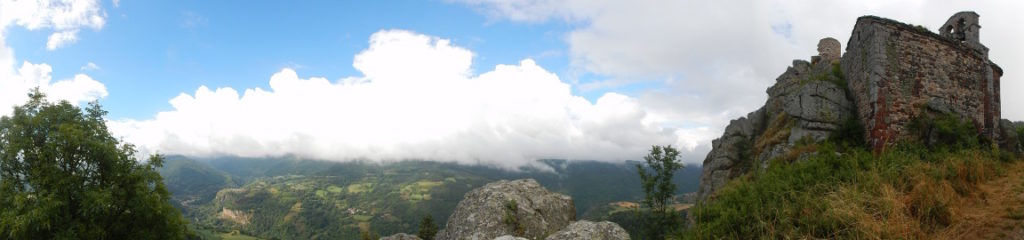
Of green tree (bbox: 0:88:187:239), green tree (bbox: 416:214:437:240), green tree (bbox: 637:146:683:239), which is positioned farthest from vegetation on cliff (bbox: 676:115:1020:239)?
green tree (bbox: 416:214:437:240)

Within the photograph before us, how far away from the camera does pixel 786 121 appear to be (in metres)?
19.9

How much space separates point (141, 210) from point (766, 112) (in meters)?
32.1

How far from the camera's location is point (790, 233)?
27.2 ft

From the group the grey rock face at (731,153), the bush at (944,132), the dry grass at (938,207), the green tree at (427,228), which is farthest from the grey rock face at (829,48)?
the green tree at (427,228)

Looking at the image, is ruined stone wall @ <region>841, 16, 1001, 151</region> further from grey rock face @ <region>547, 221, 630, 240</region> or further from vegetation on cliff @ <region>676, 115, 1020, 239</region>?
grey rock face @ <region>547, 221, 630, 240</region>

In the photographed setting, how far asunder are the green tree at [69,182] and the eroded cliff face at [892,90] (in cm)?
2778

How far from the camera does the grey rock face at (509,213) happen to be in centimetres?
1220

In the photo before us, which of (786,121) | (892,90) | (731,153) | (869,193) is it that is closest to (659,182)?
(731,153)

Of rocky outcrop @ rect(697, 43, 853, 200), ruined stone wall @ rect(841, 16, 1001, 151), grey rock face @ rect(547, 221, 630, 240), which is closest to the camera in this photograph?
grey rock face @ rect(547, 221, 630, 240)

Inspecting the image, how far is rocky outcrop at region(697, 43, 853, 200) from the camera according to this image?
17.5m

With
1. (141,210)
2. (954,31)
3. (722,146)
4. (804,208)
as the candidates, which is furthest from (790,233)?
(141,210)

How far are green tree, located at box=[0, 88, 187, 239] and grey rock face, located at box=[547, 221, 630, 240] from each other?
58.3ft

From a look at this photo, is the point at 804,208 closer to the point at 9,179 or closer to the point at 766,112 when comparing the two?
the point at 766,112

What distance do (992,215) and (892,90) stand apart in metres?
9.48
